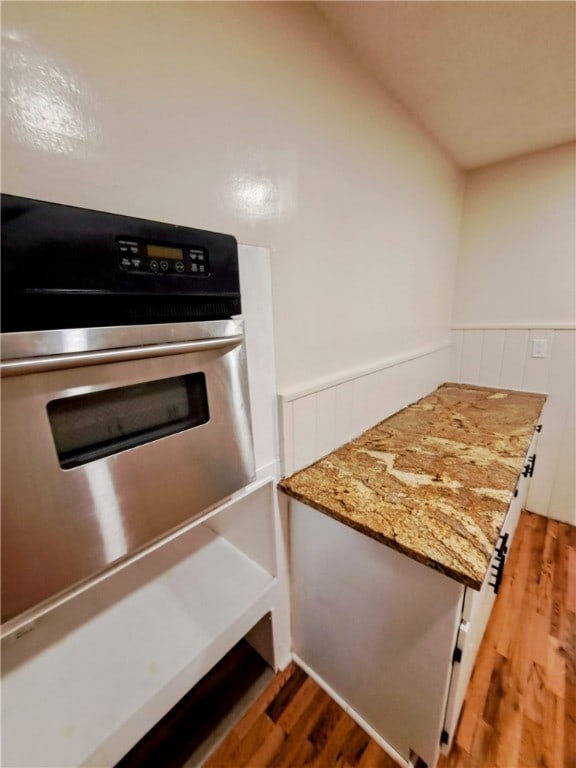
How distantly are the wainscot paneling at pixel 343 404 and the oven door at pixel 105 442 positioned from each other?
0.31 meters

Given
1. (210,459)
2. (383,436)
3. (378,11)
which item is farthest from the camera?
(383,436)

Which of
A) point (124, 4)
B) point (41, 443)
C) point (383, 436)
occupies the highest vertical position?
point (124, 4)

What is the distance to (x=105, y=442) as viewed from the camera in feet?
1.80

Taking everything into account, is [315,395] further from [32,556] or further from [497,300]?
[497,300]

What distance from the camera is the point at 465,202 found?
1.98 metres

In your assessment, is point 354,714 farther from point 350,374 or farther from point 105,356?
point 105,356

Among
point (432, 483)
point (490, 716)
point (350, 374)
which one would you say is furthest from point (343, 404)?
point (490, 716)

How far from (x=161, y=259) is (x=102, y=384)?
25cm

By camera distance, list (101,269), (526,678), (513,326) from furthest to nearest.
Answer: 1. (513,326)
2. (526,678)
3. (101,269)

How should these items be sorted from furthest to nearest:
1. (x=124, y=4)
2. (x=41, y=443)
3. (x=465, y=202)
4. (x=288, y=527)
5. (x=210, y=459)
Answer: (x=465, y=202) < (x=288, y=527) < (x=210, y=459) < (x=124, y=4) < (x=41, y=443)

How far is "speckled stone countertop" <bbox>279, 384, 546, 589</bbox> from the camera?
0.73 m

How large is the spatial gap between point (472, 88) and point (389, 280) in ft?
2.53

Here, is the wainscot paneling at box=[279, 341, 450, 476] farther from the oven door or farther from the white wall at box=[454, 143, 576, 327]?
the white wall at box=[454, 143, 576, 327]

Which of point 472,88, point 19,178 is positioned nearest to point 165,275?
point 19,178
